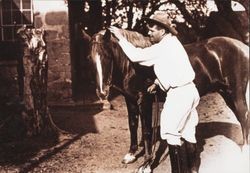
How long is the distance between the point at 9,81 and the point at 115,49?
15.9 feet

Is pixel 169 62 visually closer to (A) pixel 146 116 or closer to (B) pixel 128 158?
(A) pixel 146 116

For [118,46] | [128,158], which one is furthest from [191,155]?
[118,46]

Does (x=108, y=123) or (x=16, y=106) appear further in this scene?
(x=16, y=106)

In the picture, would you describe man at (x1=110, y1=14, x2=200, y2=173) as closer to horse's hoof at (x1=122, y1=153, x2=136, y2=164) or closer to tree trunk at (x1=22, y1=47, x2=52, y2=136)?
horse's hoof at (x1=122, y1=153, x2=136, y2=164)

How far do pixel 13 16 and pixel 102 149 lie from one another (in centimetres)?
478

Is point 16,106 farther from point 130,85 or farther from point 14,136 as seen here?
point 130,85

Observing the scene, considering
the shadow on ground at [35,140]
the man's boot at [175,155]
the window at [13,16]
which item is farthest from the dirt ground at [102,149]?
the window at [13,16]

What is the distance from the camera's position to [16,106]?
Answer: 31.3 ft

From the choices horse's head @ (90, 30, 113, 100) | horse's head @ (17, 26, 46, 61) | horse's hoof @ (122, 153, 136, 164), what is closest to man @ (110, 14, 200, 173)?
horse's head @ (90, 30, 113, 100)

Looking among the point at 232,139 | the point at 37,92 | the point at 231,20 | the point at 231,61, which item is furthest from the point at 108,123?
the point at 231,20

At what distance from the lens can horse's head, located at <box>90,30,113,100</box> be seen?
584 centimetres

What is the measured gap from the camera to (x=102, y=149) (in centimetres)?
712

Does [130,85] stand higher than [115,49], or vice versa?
[115,49]

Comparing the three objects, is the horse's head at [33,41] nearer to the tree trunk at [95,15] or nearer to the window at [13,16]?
the window at [13,16]
